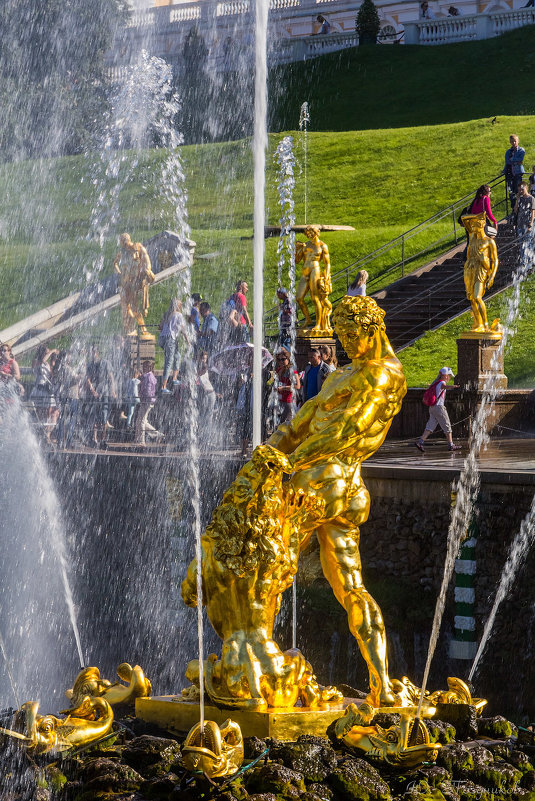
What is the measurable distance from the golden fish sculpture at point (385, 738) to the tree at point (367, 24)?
42.4m

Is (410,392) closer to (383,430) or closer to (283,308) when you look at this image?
(283,308)

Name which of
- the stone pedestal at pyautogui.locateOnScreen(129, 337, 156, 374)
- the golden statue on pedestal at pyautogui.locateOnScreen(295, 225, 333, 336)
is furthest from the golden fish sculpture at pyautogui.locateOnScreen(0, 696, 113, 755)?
the stone pedestal at pyautogui.locateOnScreen(129, 337, 156, 374)

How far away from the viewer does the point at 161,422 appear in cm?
1897

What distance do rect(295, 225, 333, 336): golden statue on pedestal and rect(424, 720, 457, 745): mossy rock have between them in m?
12.3

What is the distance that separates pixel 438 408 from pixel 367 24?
107 feet

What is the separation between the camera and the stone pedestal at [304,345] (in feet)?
63.8

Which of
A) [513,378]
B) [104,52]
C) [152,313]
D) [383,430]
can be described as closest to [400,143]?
[104,52]

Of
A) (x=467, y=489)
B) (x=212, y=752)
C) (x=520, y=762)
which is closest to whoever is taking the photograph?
(x=212, y=752)

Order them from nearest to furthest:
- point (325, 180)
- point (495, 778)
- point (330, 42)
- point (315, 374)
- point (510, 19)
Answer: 1. point (495, 778)
2. point (315, 374)
3. point (325, 180)
4. point (510, 19)
5. point (330, 42)

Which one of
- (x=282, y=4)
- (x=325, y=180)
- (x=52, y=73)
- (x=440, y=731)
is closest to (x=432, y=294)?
(x=325, y=180)

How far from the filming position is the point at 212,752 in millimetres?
6512

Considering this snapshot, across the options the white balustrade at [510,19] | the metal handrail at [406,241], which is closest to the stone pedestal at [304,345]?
the metal handrail at [406,241]

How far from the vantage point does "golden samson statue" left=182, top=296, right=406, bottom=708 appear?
7.25 m

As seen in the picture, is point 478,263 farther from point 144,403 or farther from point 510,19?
point 510,19
